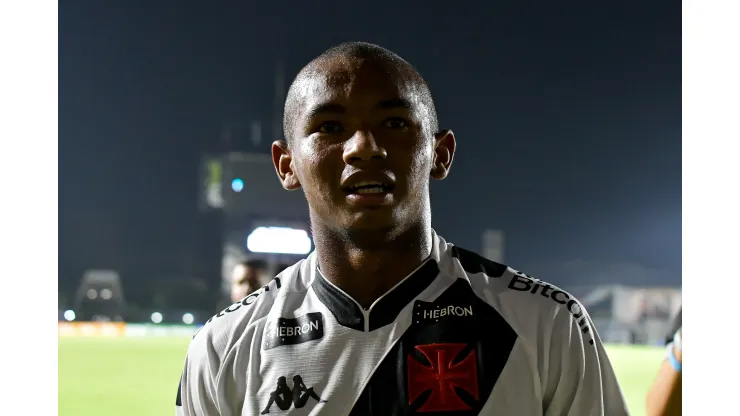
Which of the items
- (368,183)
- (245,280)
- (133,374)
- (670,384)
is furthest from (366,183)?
(133,374)

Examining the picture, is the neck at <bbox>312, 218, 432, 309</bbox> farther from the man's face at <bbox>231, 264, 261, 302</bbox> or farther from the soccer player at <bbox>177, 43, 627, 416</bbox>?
the man's face at <bbox>231, 264, 261, 302</bbox>

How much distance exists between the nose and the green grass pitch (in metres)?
4.62

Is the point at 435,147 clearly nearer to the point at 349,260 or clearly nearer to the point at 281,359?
the point at 349,260

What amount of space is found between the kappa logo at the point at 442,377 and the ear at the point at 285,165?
281 mm

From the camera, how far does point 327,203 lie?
87cm

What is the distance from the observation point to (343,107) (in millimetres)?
857

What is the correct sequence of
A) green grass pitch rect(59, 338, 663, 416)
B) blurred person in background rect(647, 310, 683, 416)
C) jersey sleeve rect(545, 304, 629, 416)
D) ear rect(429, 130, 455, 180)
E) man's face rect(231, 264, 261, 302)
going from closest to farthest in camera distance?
jersey sleeve rect(545, 304, 629, 416) → ear rect(429, 130, 455, 180) → blurred person in background rect(647, 310, 683, 416) → man's face rect(231, 264, 261, 302) → green grass pitch rect(59, 338, 663, 416)

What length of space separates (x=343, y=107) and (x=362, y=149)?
0.06 meters

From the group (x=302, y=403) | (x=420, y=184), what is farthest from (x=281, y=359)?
(x=420, y=184)

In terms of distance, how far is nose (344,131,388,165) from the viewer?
0.83 meters

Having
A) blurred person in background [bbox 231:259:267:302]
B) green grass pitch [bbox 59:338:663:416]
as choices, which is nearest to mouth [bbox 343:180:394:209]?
blurred person in background [bbox 231:259:267:302]

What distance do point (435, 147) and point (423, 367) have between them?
292 millimetres

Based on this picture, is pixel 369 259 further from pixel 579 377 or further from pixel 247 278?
pixel 247 278

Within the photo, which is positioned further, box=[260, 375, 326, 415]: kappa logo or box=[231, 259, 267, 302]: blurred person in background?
box=[231, 259, 267, 302]: blurred person in background
